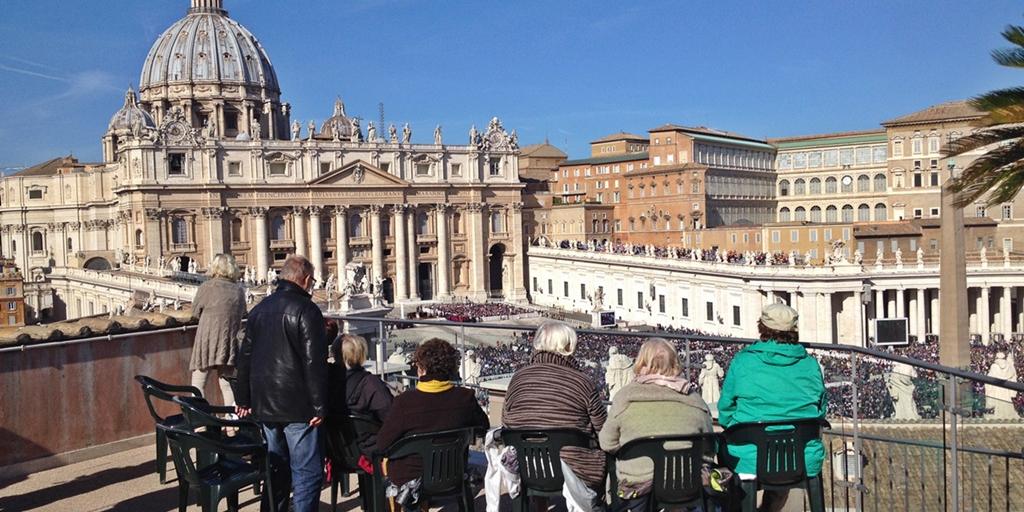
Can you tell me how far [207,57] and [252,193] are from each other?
75.9 feet

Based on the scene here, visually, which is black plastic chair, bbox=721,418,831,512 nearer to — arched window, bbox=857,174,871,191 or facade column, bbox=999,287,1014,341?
facade column, bbox=999,287,1014,341

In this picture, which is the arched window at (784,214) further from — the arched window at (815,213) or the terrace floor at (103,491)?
the terrace floor at (103,491)

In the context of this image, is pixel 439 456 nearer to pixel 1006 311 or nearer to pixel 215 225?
pixel 1006 311

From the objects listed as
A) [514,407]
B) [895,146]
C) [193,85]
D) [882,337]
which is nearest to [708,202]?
[895,146]

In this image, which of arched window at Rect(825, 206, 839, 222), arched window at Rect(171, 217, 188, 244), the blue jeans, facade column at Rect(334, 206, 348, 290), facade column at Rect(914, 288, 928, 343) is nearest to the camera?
the blue jeans

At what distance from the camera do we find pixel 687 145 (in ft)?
217

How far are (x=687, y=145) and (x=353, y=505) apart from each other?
200 feet

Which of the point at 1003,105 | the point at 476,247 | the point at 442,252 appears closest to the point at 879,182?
the point at 476,247

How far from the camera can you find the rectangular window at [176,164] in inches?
2207

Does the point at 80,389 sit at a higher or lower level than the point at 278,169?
lower

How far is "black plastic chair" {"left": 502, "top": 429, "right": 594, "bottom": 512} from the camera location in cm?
532

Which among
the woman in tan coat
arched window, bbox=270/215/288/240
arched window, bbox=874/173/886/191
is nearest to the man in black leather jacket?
the woman in tan coat

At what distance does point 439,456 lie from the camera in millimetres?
5535

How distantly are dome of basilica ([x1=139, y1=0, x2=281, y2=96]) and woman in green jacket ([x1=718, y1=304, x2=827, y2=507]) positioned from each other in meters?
75.2
